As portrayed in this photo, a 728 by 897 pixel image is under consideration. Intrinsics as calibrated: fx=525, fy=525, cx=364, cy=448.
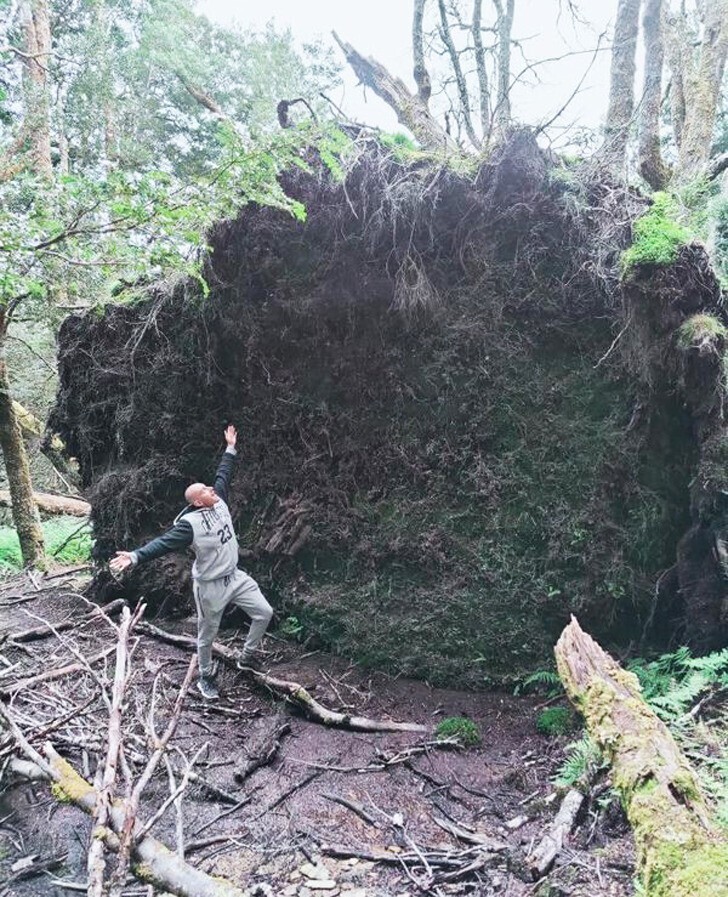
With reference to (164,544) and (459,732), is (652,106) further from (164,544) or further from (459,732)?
(164,544)

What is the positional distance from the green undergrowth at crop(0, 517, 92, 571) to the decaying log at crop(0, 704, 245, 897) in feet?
24.7

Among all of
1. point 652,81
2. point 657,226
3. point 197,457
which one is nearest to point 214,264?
point 197,457

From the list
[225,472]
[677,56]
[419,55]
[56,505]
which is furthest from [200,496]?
[677,56]

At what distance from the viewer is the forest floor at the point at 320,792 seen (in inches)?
120

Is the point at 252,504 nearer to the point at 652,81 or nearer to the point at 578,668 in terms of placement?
the point at 578,668

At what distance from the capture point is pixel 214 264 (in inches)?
258

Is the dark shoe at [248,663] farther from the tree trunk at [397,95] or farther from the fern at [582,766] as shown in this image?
the tree trunk at [397,95]

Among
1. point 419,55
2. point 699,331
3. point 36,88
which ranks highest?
point 36,88

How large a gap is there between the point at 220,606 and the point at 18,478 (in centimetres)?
626

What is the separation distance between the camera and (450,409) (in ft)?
19.8

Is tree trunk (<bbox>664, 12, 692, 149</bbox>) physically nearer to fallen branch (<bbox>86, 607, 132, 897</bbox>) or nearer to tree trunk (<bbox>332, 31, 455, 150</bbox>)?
tree trunk (<bbox>332, 31, 455, 150</bbox>)

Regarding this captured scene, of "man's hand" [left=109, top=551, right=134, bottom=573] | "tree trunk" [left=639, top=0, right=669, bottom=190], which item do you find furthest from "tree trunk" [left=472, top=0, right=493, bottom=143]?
"man's hand" [left=109, top=551, right=134, bottom=573]

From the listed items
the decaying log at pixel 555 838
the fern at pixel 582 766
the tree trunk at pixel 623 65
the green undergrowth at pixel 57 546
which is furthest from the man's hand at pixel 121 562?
the tree trunk at pixel 623 65

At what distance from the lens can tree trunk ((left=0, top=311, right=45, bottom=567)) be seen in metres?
8.94
